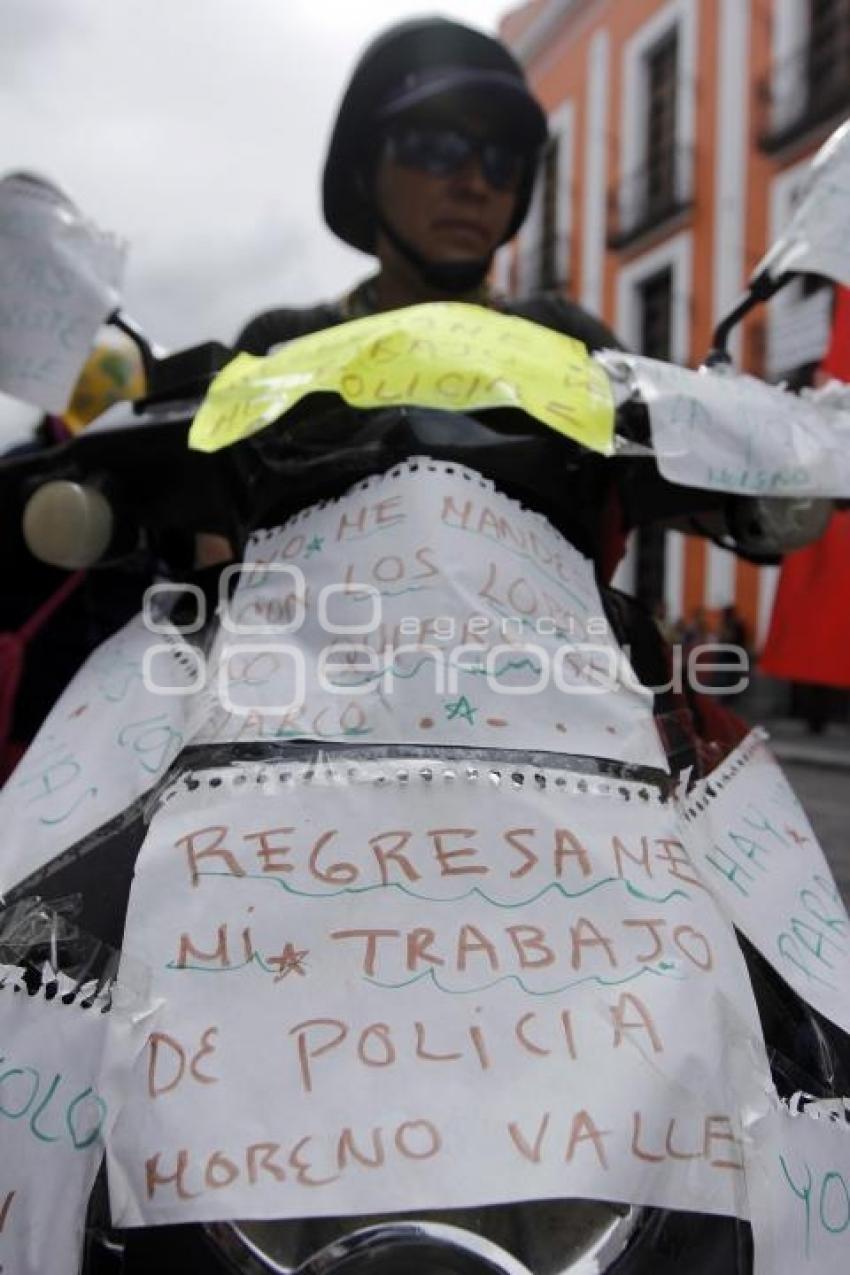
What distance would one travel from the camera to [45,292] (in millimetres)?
2014

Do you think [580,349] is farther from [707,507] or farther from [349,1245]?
[349,1245]

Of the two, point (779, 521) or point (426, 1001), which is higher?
point (779, 521)

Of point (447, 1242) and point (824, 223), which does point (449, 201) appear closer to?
point (824, 223)

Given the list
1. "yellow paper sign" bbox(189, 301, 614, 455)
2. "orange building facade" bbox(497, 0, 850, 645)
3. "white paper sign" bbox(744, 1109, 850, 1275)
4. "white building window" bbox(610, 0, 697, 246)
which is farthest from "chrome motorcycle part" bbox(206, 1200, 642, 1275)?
"white building window" bbox(610, 0, 697, 246)

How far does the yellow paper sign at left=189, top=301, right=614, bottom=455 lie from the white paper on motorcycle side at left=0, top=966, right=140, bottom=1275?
769 mm

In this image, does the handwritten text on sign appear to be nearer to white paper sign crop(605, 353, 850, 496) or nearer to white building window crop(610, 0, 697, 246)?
white paper sign crop(605, 353, 850, 496)

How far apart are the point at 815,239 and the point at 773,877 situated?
112 centimetres

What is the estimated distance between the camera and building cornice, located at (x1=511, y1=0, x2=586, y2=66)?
19984 millimetres

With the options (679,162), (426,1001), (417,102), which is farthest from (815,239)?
(679,162)

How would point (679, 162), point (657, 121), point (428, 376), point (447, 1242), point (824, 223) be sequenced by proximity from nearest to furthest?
point (447, 1242), point (428, 376), point (824, 223), point (679, 162), point (657, 121)

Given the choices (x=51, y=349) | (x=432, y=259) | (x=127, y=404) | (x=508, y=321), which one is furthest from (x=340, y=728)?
(x=432, y=259)

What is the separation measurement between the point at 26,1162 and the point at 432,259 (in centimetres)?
183

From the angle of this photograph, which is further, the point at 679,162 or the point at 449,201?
the point at 679,162

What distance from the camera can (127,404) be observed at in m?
1.82
